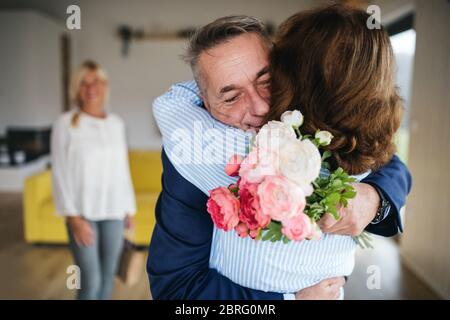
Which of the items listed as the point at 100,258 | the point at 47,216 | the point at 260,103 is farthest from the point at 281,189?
the point at 47,216

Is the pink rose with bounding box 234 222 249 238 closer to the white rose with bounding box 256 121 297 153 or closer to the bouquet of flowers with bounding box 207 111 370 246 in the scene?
the bouquet of flowers with bounding box 207 111 370 246

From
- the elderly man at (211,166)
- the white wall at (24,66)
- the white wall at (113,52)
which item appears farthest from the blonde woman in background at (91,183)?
the white wall at (24,66)

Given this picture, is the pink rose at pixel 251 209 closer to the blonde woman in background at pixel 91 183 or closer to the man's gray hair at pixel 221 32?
the man's gray hair at pixel 221 32

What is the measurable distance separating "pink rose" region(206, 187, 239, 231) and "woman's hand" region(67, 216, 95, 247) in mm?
1361

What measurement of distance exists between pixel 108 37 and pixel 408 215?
491 centimetres

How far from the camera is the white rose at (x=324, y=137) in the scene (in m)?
0.69

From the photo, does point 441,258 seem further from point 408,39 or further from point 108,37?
point 108,37

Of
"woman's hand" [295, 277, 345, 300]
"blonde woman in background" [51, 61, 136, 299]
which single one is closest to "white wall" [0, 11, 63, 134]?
"blonde woman in background" [51, 61, 136, 299]

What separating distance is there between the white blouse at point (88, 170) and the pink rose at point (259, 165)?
144 cm

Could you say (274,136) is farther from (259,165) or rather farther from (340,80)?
(340,80)

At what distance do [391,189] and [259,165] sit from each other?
0.36 metres

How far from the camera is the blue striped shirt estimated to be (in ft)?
2.56
